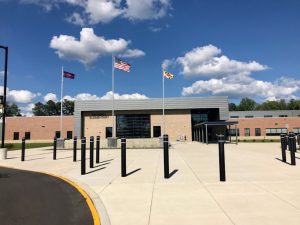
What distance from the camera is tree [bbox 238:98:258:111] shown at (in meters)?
148

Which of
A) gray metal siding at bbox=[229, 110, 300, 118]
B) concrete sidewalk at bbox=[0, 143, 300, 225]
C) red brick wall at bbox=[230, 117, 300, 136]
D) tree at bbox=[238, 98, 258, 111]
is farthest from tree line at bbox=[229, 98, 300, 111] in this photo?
concrete sidewalk at bbox=[0, 143, 300, 225]

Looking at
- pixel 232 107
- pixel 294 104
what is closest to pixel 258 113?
pixel 294 104

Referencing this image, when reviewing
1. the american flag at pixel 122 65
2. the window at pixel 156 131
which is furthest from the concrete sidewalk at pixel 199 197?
the window at pixel 156 131

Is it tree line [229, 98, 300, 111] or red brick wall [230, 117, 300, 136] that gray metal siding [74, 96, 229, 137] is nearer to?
red brick wall [230, 117, 300, 136]

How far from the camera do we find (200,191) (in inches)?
329

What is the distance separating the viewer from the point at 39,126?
61.3 meters

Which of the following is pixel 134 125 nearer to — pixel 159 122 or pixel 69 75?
pixel 159 122

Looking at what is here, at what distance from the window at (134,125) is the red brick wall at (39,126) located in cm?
1255

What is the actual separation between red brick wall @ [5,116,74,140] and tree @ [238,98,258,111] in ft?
352

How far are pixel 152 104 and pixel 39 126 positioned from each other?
25.3 meters

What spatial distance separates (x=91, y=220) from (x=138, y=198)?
6.47 feet

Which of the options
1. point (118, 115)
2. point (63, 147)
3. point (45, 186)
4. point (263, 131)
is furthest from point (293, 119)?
point (45, 186)

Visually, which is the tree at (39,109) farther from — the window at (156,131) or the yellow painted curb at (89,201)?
the yellow painted curb at (89,201)

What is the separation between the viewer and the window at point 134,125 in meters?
52.8
